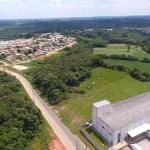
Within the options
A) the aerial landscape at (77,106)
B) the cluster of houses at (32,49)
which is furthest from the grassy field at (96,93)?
the cluster of houses at (32,49)

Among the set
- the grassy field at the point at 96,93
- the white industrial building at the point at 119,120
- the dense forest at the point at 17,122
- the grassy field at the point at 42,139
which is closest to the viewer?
the dense forest at the point at 17,122

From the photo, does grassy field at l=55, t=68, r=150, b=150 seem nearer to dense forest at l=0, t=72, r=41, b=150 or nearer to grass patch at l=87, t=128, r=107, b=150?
A: grass patch at l=87, t=128, r=107, b=150

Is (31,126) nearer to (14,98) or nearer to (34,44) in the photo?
(14,98)

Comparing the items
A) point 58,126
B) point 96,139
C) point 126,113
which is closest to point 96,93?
point 58,126

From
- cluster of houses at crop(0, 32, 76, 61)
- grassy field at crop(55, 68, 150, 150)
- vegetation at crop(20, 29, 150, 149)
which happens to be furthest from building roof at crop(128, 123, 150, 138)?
cluster of houses at crop(0, 32, 76, 61)

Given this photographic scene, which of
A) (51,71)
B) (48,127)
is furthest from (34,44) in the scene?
(48,127)

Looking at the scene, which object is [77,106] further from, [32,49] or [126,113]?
[32,49]

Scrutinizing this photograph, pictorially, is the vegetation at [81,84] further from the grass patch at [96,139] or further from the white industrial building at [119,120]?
the white industrial building at [119,120]
